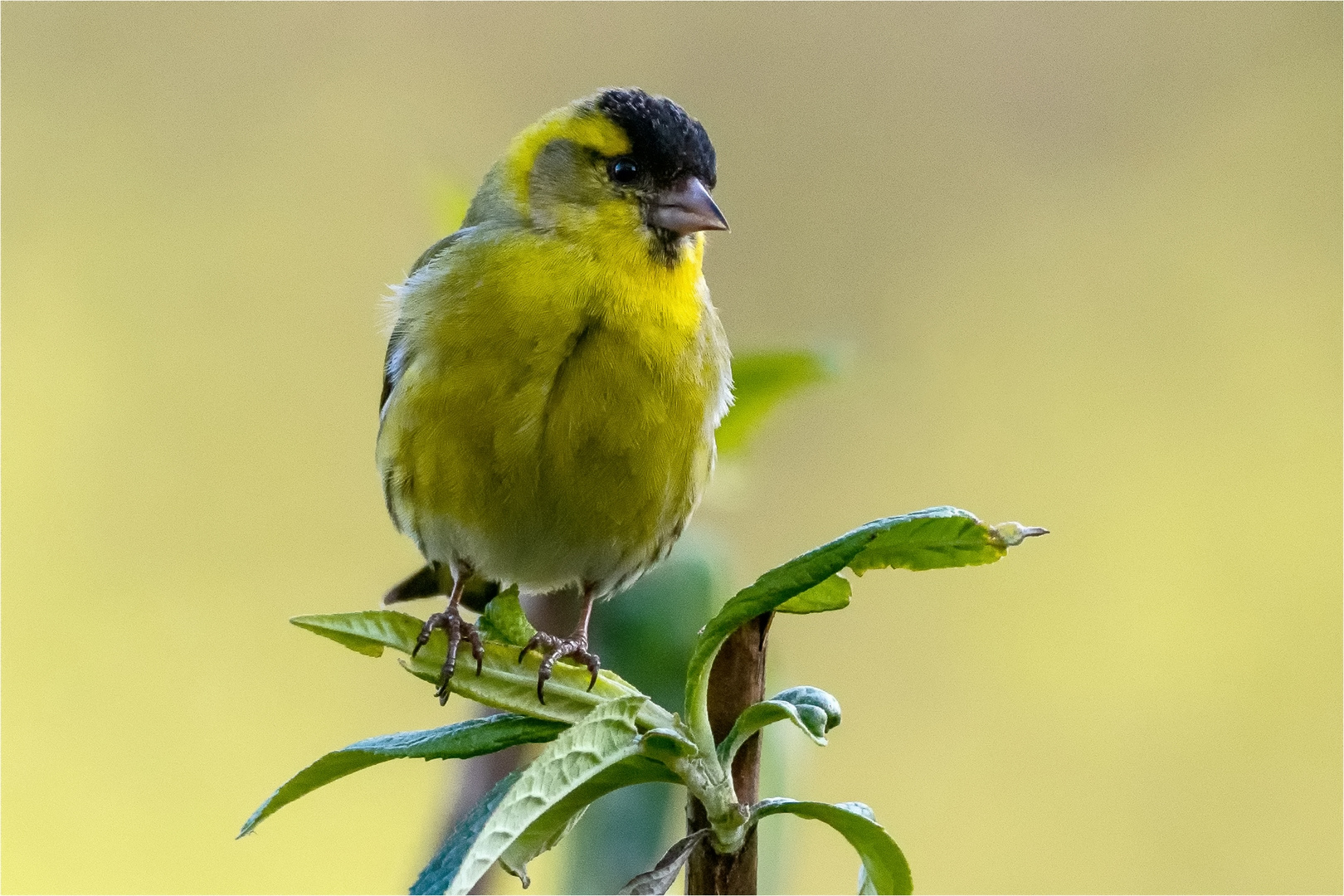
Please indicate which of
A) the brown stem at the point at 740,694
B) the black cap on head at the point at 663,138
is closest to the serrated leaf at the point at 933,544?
the brown stem at the point at 740,694

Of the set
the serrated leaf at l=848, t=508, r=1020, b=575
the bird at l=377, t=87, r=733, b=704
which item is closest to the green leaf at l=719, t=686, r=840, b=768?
the serrated leaf at l=848, t=508, r=1020, b=575

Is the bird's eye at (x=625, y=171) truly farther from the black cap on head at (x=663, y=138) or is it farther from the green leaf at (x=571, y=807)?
the green leaf at (x=571, y=807)

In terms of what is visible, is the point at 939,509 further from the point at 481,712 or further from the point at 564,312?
the point at 564,312

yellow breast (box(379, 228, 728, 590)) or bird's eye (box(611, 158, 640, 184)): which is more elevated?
bird's eye (box(611, 158, 640, 184))

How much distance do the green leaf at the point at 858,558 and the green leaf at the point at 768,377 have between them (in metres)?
0.51

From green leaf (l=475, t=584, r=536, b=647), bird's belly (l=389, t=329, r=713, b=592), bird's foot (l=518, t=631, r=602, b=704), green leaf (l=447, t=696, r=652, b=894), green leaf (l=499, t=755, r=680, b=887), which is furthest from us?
bird's belly (l=389, t=329, r=713, b=592)

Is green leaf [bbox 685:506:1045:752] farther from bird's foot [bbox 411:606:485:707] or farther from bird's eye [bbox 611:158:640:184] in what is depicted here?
bird's eye [bbox 611:158:640:184]

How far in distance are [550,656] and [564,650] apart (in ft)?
0.96

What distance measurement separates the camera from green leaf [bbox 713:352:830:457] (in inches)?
66.5

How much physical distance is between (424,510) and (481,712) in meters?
0.79

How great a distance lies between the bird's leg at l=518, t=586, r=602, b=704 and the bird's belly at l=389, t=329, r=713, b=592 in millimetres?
107

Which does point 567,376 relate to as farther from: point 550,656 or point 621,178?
point 550,656

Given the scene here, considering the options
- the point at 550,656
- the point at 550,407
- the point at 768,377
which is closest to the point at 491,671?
the point at 550,656

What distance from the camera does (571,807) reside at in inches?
46.4
